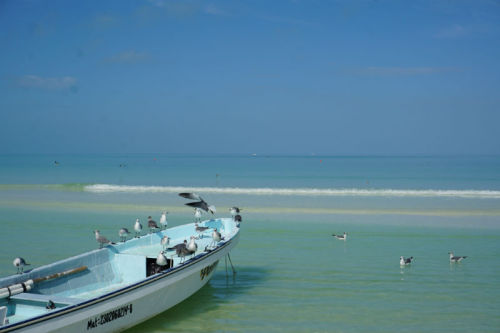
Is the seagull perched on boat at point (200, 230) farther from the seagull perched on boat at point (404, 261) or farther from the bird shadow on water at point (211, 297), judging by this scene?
the seagull perched on boat at point (404, 261)

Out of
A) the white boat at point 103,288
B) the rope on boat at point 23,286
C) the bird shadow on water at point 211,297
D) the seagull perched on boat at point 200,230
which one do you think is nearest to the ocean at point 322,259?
the bird shadow on water at point 211,297

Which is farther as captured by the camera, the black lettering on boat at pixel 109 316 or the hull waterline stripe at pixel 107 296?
the black lettering on boat at pixel 109 316

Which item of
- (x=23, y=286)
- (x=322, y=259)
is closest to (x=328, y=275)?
(x=322, y=259)

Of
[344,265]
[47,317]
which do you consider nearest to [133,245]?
[47,317]

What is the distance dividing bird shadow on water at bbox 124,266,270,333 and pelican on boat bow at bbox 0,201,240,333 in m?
0.47

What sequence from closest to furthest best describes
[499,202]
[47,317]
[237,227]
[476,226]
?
1. [47,317]
2. [237,227]
3. [476,226]
4. [499,202]

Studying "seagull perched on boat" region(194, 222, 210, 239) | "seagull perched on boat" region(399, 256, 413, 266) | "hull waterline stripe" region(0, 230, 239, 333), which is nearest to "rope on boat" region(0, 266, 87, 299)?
"hull waterline stripe" region(0, 230, 239, 333)

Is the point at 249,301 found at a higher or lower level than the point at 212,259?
lower

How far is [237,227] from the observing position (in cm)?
1197

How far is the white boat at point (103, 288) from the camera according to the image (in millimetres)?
6488

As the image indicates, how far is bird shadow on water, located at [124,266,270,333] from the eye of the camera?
893cm

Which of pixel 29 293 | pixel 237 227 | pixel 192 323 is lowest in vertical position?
pixel 192 323

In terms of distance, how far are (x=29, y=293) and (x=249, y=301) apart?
453cm

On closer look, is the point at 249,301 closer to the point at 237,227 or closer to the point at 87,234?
the point at 237,227
